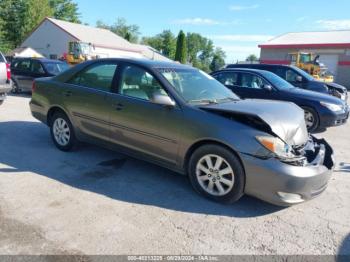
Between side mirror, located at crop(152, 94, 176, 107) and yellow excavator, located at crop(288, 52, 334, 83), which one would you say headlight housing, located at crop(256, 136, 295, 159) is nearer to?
side mirror, located at crop(152, 94, 176, 107)

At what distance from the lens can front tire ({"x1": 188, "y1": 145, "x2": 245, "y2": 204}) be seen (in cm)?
373

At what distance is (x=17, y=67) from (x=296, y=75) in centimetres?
1018

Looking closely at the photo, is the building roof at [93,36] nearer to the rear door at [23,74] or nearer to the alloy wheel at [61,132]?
the rear door at [23,74]

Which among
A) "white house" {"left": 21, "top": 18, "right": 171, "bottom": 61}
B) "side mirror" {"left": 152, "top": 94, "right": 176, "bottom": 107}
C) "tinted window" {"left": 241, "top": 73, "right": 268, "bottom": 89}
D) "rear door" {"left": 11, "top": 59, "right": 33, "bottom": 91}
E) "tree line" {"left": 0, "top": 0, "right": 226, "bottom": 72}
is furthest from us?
"tree line" {"left": 0, "top": 0, "right": 226, "bottom": 72}

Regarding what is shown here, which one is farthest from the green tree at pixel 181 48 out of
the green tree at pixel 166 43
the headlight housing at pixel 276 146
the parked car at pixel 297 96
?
the headlight housing at pixel 276 146

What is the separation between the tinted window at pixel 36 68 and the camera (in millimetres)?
12148

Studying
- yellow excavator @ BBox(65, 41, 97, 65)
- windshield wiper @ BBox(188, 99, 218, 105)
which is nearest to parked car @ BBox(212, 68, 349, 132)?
windshield wiper @ BBox(188, 99, 218, 105)

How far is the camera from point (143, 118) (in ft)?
14.4

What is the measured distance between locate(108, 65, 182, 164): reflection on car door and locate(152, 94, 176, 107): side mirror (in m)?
A: 0.08

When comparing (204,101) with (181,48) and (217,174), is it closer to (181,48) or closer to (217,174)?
(217,174)

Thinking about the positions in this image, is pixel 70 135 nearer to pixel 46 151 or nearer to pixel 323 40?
pixel 46 151

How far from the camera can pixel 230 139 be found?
3707 millimetres

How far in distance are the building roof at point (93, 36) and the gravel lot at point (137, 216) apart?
3919 cm

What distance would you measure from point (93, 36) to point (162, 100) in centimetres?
4350
